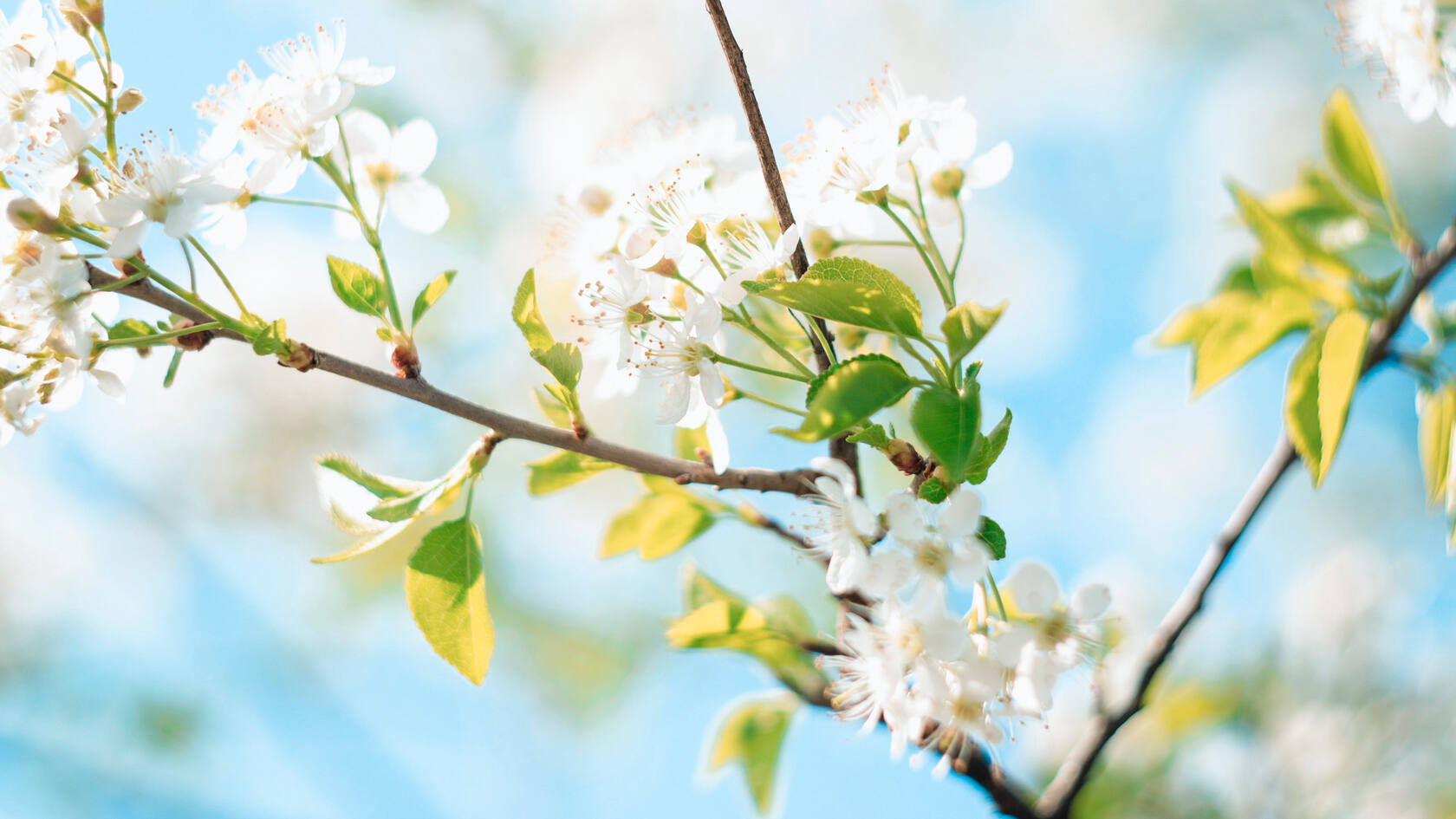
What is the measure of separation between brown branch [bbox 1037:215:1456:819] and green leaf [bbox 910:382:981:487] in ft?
1.59

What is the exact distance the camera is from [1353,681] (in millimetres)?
1831

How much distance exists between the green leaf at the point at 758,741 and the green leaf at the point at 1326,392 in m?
0.54

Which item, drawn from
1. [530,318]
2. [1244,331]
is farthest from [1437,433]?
[530,318]

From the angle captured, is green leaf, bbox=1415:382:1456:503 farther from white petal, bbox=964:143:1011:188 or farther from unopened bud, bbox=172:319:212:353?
unopened bud, bbox=172:319:212:353

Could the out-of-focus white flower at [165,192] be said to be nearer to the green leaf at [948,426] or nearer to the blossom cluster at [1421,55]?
the green leaf at [948,426]

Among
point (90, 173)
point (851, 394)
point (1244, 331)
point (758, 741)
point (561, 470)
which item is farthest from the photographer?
point (758, 741)

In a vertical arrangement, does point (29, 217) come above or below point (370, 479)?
above

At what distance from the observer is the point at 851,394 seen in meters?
0.49

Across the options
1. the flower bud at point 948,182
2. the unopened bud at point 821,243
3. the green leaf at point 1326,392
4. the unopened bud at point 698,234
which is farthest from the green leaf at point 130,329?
the green leaf at point 1326,392

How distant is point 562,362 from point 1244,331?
615 mm

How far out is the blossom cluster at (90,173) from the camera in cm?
57

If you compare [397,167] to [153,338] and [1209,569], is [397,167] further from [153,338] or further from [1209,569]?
[1209,569]

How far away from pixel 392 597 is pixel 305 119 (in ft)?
7.23

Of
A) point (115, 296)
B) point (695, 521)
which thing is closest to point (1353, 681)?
point (695, 521)
